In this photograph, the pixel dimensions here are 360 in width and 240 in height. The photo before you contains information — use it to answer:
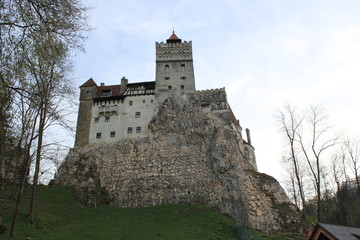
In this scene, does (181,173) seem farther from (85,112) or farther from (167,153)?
(85,112)

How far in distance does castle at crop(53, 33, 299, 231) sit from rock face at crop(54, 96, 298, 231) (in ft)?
0.37

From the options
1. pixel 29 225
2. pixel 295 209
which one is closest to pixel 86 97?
pixel 29 225

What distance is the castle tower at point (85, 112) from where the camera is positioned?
40.8m

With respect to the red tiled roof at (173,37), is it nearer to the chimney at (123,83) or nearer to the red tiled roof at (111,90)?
the chimney at (123,83)

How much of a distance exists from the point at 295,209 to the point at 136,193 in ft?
61.2

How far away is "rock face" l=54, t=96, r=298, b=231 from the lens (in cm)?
3353

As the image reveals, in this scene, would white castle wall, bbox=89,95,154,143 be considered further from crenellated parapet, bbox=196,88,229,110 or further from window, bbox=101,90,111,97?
crenellated parapet, bbox=196,88,229,110

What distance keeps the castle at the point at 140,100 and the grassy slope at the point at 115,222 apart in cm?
1047

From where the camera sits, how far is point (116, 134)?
40.7m

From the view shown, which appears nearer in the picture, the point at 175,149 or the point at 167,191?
the point at 167,191

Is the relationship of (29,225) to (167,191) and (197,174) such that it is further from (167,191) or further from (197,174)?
(197,174)

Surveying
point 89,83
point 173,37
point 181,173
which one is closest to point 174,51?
point 173,37

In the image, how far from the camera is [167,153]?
3791 centimetres

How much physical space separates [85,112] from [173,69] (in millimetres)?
14922
